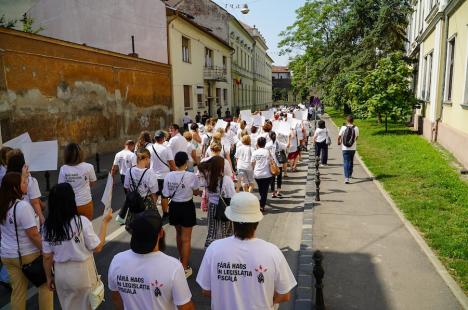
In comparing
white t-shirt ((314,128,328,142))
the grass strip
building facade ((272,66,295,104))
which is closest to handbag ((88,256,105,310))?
the grass strip

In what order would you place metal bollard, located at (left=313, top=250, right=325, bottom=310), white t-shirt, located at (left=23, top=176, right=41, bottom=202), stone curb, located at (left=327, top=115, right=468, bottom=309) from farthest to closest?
white t-shirt, located at (left=23, top=176, right=41, bottom=202) → stone curb, located at (left=327, top=115, right=468, bottom=309) → metal bollard, located at (left=313, top=250, right=325, bottom=310)

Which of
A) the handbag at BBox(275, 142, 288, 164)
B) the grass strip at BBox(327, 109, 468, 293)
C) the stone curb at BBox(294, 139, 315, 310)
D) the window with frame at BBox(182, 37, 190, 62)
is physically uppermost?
the window with frame at BBox(182, 37, 190, 62)

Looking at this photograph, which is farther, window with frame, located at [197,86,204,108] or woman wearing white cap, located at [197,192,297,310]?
window with frame, located at [197,86,204,108]

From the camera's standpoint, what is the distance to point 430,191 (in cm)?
923

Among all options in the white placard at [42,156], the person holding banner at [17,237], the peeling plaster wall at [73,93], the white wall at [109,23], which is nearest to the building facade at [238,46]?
the white wall at [109,23]

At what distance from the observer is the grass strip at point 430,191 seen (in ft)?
19.6

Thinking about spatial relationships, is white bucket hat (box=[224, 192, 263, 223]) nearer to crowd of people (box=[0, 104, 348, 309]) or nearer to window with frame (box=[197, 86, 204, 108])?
crowd of people (box=[0, 104, 348, 309])

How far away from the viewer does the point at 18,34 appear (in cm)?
1222

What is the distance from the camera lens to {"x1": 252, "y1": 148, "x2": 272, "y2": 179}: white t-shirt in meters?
A: 8.12

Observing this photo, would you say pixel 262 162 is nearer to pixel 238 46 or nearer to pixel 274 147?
pixel 274 147

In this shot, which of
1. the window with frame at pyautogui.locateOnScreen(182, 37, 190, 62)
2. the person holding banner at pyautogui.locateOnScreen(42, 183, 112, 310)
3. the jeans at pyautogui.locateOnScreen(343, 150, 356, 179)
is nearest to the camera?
the person holding banner at pyautogui.locateOnScreen(42, 183, 112, 310)

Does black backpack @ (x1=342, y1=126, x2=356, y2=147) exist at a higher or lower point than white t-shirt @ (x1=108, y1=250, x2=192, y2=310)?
higher

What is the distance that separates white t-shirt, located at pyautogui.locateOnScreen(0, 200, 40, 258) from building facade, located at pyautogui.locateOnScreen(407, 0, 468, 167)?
39.4 feet

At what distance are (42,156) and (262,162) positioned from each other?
4155mm
